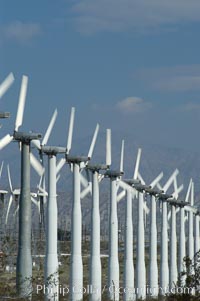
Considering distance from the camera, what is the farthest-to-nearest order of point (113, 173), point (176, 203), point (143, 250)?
point (176, 203) < point (143, 250) < point (113, 173)

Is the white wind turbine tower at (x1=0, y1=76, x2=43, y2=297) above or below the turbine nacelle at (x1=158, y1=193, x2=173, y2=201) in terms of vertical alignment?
below

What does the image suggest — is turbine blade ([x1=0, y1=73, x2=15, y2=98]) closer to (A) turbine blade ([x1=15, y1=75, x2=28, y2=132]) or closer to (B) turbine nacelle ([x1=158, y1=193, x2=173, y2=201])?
(A) turbine blade ([x1=15, y1=75, x2=28, y2=132])

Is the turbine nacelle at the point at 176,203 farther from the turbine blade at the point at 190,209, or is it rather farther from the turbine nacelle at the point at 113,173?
the turbine nacelle at the point at 113,173

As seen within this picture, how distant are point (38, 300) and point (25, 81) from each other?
12.8 meters

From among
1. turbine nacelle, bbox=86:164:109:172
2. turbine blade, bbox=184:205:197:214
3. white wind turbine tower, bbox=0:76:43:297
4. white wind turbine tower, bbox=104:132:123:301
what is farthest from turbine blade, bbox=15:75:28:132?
turbine blade, bbox=184:205:197:214

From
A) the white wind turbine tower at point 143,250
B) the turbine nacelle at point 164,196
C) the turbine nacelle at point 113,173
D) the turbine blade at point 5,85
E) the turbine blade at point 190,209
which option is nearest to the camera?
the turbine blade at point 5,85

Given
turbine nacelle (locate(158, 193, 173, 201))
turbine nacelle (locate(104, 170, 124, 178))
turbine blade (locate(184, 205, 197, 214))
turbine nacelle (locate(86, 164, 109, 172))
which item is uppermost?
turbine blade (locate(184, 205, 197, 214))

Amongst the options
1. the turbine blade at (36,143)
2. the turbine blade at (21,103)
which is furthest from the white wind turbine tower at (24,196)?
the turbine blade at (36,143)

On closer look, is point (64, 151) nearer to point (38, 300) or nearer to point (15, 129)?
point (15, 129)

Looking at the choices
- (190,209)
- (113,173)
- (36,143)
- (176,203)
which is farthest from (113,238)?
(190,209)

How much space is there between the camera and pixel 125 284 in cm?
8844

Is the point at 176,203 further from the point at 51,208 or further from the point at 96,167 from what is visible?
the point at 51,208

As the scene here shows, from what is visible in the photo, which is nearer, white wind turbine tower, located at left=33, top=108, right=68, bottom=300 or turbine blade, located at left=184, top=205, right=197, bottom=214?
white wind turbine tower, located at left=33, top=108, right=68, bottom=300

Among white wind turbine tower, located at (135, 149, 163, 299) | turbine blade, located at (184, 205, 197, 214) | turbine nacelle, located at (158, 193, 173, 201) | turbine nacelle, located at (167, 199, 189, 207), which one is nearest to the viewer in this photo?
white wind turbine tower, located at (135, 149, 163, 299)
